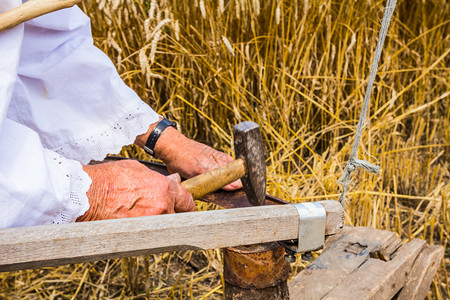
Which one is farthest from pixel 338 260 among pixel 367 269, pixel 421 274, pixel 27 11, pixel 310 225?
pixel 27 11

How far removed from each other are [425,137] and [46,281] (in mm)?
2007

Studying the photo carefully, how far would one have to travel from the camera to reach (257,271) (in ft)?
3.07

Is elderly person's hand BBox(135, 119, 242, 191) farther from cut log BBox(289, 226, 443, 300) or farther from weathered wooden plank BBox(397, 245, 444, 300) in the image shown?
weathered wooden plank BBox(397, 245, 444, 300)

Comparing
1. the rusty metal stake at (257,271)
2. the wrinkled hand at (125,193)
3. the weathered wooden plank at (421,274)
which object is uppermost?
the wrinkled hand at (125,193)

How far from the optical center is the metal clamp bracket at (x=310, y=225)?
2.59 feet

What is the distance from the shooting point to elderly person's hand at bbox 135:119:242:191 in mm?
1218

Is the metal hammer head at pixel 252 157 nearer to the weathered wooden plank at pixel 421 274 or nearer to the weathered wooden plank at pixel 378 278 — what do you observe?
the weathered wooden plank at pixel 378 278

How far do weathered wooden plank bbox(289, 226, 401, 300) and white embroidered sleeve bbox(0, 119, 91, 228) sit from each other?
1.96 ft

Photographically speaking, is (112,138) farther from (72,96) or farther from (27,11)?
(27,11)

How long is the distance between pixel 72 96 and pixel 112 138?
152 millimetres

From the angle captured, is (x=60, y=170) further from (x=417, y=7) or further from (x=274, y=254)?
(x=417, y=7)

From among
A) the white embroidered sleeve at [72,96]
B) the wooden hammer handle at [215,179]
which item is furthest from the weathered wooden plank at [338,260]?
the white embroidered sleeve at [72,96]

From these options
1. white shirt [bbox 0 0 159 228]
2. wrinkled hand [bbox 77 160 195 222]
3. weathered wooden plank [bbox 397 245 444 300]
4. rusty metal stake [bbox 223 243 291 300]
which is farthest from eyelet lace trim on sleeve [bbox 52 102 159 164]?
weathered wooden plank [bbox 397 245 444 300]

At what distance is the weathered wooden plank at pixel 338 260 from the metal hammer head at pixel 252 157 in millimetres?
297
